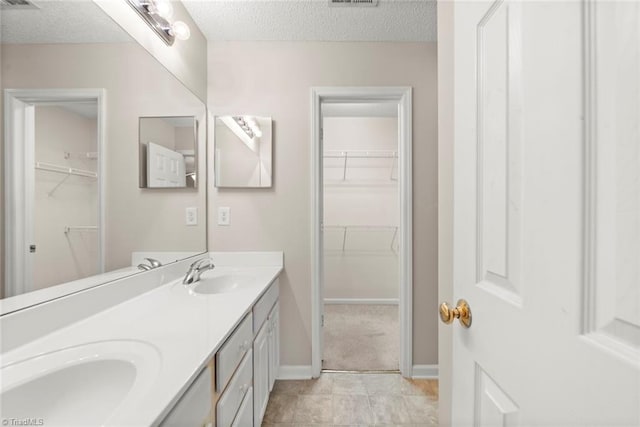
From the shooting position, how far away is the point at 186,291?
137 cm

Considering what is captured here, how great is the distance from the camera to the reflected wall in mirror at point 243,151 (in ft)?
6.45

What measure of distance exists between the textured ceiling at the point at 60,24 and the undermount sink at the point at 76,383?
89 centimetres

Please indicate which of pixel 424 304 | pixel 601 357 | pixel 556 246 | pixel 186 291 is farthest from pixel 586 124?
pixel 424 304

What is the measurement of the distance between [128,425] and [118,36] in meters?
1.44

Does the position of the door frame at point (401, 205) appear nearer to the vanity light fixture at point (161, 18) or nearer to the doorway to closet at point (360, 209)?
the vanity light fixture at point (161, 18)

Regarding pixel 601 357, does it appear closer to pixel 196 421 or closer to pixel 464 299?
pixel 464 299

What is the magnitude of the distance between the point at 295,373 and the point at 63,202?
1725mm

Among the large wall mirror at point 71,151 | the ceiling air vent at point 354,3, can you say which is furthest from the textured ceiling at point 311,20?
the large wall mirror at point 71,151

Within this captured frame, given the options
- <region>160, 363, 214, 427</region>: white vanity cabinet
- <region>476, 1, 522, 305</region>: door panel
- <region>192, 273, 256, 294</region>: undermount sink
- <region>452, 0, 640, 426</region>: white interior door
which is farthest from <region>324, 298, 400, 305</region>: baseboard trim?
<region>476, 1, 522, 305</region>: door panel

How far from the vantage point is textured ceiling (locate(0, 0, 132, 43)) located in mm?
791

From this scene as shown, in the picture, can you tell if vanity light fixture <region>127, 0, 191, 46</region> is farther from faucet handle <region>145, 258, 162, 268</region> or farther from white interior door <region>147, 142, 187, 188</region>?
faucet handle <region>145, 258, 162, 268</region>

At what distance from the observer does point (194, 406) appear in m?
0.71

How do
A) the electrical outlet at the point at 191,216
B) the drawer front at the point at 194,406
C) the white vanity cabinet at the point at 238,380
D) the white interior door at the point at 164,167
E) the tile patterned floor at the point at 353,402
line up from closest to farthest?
the drawer front at the point at 194,406 → the white vanity cabinet at the point at 238,380 → the white interior door at the point at 164,167 → the tile patterned floor at the point at 353,402 → the electrical outlet at the point at 191,216

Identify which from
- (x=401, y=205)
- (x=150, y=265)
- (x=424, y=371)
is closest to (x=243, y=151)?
(x=150, y=265)
